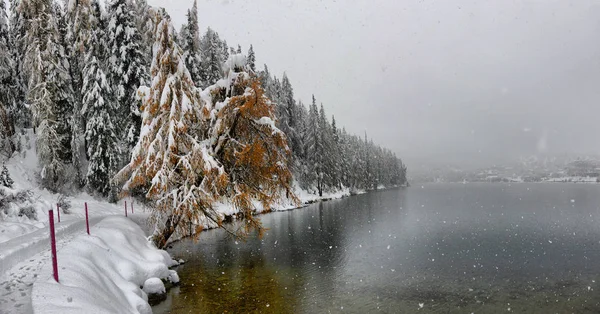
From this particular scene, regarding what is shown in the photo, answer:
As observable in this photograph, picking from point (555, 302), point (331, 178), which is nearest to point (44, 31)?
point (555, 302)

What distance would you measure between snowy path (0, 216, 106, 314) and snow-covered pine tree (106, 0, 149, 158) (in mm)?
18283

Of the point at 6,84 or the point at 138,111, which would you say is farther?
the point at 6,84

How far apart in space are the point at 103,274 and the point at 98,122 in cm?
2406

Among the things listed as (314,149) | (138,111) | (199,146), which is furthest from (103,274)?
(314,149)

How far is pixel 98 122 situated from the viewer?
101ft

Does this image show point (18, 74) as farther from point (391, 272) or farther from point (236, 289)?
point (391, 272)

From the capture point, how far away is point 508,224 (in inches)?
1521

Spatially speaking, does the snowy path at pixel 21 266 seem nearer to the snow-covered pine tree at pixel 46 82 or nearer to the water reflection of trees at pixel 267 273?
the water reflection of trees at pixel 267 273

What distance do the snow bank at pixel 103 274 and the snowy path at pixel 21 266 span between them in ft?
1.03

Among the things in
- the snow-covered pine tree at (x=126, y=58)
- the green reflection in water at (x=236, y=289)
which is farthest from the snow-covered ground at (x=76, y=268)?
the snow-covered pine tree at (x=126, y=58)

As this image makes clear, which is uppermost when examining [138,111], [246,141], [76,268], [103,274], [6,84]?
[6,84]

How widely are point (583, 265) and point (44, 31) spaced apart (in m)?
41.9

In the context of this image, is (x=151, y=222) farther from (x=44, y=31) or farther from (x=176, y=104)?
(x=44, y=31)

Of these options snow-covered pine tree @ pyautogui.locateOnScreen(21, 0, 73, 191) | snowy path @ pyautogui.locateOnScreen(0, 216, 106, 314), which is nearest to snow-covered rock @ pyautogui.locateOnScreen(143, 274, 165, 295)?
snowy path @ pyautogui.locateOnScreen(0, 216, 106, 314)
